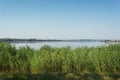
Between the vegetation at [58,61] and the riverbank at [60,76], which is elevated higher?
the vegetation at [58,61]

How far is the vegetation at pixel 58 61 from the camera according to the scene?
13148mm

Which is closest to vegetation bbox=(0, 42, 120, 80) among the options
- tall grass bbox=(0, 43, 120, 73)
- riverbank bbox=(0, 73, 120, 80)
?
tall grass bbox=(0, 43, 120, 73)

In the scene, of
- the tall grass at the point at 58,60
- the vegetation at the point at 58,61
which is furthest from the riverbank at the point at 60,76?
the tall grass at the point at 58,60

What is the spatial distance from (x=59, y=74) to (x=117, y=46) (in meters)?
4.81

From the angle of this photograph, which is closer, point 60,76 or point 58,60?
point 60,76

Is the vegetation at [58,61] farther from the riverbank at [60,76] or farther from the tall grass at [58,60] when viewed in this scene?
the riverbank at [60,76]

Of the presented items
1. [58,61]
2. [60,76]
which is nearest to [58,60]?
[58,61]

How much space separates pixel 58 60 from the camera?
13.3 meters

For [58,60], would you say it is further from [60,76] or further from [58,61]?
[60,76]

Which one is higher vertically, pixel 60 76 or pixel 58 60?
pixel 58 60

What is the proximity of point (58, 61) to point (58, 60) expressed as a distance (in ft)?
0.21

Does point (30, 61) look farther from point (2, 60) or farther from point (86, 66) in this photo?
point (86, 66)

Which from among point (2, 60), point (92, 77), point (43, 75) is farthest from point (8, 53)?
point (92, 77)

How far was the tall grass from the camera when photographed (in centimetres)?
1317
